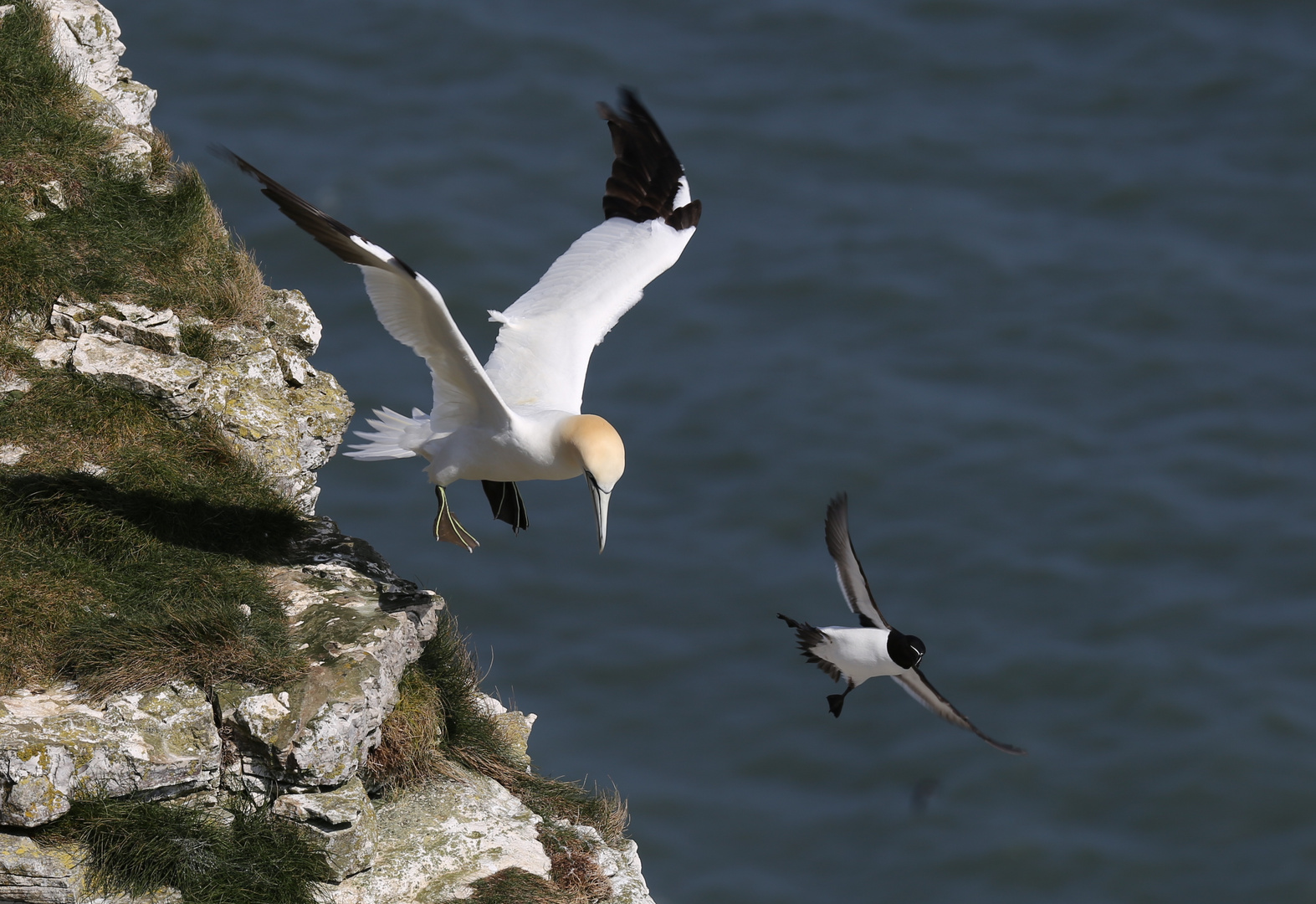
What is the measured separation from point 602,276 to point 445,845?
9.60 ft

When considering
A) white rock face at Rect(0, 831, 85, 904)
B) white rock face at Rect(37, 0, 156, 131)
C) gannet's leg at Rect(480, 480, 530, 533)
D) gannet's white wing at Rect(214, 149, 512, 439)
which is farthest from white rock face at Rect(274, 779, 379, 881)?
white rock face at Rect(37, 0, 156, 131)

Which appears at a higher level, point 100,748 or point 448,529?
point 100,748

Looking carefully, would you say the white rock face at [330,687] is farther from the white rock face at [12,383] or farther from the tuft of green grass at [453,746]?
the white rock face at [12,383]

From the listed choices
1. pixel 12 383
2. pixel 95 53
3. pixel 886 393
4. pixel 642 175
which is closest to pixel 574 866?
pixel 12 383

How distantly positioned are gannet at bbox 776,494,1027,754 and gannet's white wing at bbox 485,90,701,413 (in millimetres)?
1347

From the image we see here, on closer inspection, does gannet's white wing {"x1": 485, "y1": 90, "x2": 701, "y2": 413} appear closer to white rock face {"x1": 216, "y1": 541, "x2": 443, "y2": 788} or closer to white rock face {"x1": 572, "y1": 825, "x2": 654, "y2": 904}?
white rock face {"x1": 216, "y1": 541, "x2": 443, "y2": 788}

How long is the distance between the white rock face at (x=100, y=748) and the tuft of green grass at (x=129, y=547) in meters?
0.09

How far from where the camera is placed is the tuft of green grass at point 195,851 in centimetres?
506

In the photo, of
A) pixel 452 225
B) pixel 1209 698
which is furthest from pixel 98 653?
pixel 452 225

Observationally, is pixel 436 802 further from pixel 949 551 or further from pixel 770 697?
pixel 949 551

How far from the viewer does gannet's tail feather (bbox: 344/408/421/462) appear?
23.1 ft

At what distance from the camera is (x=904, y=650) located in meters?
6.42

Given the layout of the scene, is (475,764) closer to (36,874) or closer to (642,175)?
(36,874)

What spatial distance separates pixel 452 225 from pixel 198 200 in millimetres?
10130
